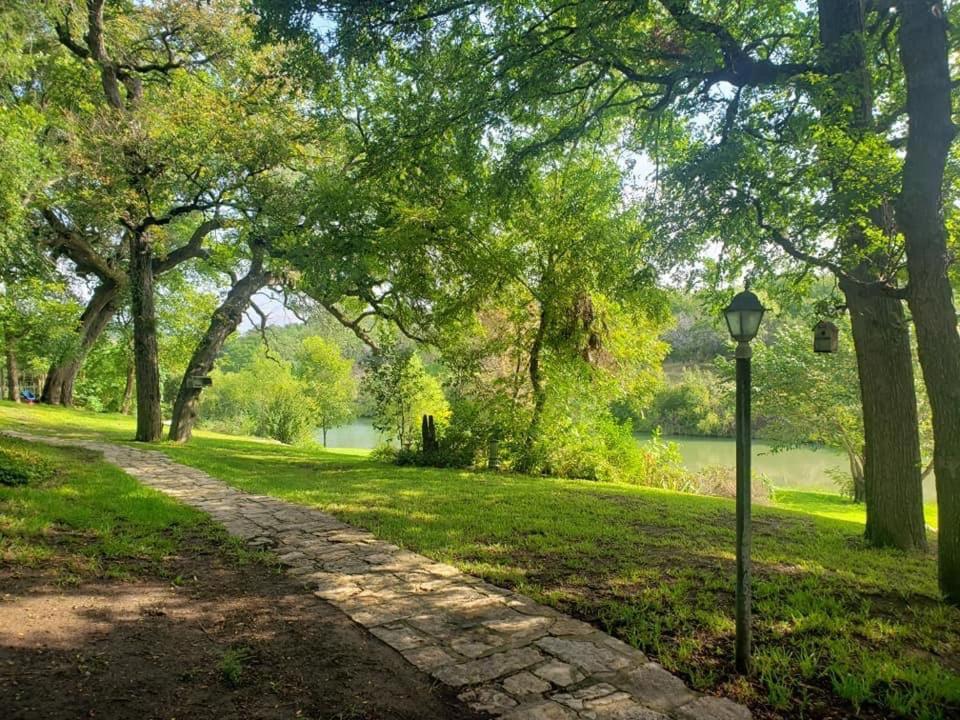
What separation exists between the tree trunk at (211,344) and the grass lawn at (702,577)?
4.81 meters

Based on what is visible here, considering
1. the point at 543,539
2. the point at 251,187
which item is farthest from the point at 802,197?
the point at 251,187

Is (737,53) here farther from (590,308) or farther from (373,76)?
(373,76)

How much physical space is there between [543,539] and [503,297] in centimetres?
644

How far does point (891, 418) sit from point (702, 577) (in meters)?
2.94

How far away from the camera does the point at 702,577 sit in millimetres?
4629

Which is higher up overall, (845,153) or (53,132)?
(53,132)

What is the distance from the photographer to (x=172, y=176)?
36.9ft

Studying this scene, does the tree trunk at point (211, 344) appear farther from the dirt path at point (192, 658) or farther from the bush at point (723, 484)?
the bush at point (723, 484)

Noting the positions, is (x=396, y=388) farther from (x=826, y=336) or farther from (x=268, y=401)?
(x=268, y=401)

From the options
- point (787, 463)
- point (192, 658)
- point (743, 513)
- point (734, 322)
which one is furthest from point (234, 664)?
point (787, 463)

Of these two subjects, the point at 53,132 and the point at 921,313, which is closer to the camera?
the point at 921,313

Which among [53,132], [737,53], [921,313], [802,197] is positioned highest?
[53,132]

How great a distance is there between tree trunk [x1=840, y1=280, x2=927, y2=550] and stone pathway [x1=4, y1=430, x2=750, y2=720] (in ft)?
13.8

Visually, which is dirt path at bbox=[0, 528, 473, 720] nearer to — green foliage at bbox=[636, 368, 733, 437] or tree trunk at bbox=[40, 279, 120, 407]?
tree trunk at bbox=[40, 279, 120, 407]
